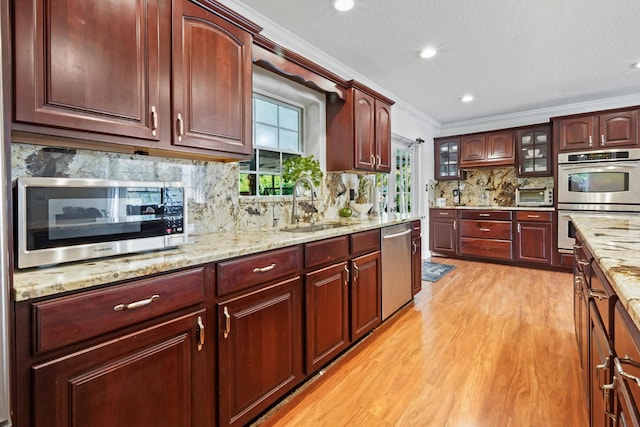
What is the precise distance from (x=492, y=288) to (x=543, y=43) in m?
2.60

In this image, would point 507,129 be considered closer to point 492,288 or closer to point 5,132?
point 492,288

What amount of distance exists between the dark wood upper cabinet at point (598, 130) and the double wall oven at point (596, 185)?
136 mm

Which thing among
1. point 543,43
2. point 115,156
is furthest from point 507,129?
point 115,156

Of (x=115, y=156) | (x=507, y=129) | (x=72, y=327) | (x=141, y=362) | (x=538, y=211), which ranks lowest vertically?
(x=141, y=362)

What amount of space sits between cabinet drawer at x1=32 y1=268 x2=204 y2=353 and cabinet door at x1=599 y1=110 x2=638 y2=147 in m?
5.38

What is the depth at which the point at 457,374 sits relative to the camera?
1.98 meters

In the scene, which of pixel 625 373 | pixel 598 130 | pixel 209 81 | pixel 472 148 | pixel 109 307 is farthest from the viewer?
pixel 472 148

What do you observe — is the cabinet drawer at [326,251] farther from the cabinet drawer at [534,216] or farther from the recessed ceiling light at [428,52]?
the cabinet drawer at [534,216]

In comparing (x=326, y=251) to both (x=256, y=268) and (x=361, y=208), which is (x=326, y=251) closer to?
(x=256, y=268)

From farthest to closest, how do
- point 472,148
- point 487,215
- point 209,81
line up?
point 472,148 → point 487,215 → point 209,81

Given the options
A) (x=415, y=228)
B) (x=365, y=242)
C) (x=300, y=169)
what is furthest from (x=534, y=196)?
(x=300, y=169)

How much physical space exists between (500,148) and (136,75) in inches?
210

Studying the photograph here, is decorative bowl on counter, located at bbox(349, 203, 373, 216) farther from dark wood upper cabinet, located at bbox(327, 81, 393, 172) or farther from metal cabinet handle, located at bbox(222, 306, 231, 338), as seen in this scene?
metal cabinet handle, located at bbox(222, 306, 231, 338)

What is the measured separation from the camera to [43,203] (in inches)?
40.2
